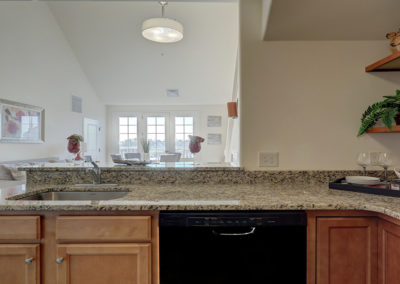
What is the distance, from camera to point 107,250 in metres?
1.18

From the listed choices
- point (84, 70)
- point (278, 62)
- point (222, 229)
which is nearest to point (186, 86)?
point (84, 70)

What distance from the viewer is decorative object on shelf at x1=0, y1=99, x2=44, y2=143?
132 inches

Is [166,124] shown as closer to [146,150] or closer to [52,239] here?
[146,150]

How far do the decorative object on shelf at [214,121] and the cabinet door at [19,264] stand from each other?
5826 millimetres

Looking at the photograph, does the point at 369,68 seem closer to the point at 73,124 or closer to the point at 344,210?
the point at 344,210

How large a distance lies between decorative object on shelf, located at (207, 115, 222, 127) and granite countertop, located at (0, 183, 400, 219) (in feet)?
17.4

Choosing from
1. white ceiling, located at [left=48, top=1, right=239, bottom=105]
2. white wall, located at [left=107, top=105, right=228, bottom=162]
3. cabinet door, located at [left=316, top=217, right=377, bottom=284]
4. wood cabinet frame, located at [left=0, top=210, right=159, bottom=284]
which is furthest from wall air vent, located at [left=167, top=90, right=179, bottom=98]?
cabinet door, located at [left=316, top=217, right=377, bottom=284]

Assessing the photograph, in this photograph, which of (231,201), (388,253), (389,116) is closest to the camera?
(388,253)

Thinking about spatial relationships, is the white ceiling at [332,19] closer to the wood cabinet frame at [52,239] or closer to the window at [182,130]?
the wood cabinet frame at [52,239]

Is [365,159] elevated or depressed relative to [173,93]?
depressed

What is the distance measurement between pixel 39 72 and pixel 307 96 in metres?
4.09

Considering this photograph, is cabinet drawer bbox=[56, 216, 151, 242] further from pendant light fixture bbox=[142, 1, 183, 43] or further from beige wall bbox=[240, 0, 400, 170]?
pendant light fixture bbox=[142, 1, 183, 43]

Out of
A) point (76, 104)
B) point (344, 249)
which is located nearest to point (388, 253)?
point (344, 249)

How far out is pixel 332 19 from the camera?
160cm
